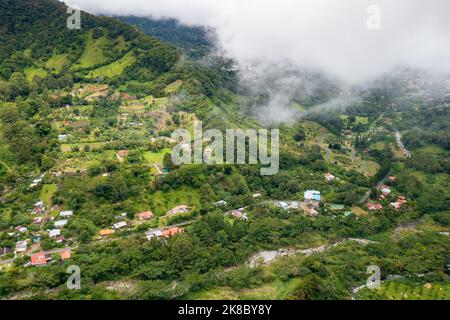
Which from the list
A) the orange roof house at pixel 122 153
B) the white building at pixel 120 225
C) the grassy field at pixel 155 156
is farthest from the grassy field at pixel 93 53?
the white building at pixel 120 225

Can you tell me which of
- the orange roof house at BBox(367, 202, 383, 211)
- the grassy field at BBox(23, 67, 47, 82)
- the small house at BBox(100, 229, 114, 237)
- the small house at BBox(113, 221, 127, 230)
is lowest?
the orange roof house at BBox(367, 202, 383, 211)

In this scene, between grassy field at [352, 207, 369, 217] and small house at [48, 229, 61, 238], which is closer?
small house at [48, 229, 61, 238]

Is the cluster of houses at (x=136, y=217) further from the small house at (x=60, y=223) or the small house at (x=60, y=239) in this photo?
the small house at (x=60, y=223)

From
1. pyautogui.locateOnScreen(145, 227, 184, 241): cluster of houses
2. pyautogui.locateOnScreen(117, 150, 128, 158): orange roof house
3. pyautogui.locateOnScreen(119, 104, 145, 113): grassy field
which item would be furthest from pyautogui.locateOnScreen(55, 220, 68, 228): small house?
pyautogui.locateOnScreen(119, 104, 145, 113): grassy field

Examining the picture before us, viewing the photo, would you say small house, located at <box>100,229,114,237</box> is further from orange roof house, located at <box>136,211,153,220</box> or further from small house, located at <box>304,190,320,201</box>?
small house, located at <box>304,190,320,201</box>

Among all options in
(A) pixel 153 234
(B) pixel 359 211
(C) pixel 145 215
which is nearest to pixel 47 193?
(C) pixel 145 215
